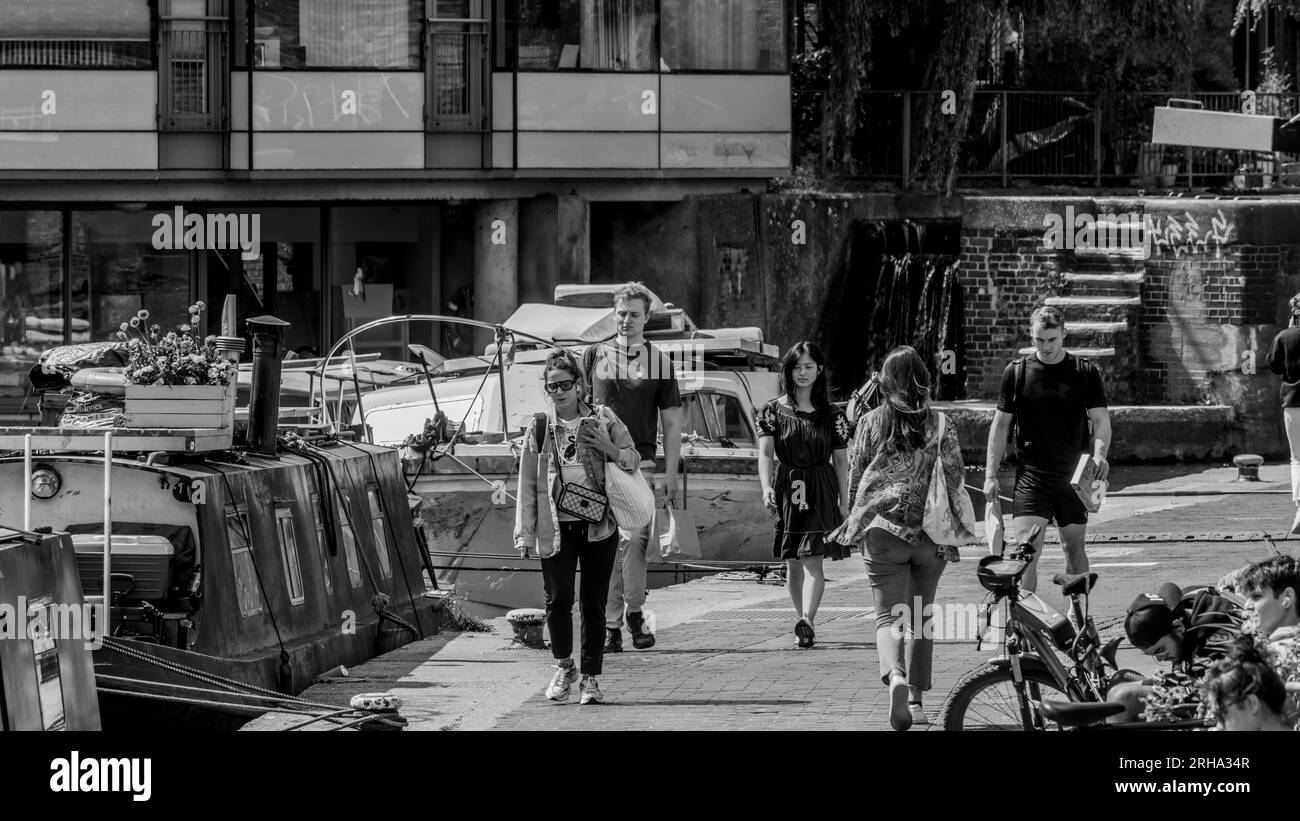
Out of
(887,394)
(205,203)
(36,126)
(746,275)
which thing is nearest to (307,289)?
(205,203)

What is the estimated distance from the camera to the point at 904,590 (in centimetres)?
922

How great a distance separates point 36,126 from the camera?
88.6 feet

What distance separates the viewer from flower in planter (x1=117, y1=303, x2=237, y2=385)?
10266 millimetres

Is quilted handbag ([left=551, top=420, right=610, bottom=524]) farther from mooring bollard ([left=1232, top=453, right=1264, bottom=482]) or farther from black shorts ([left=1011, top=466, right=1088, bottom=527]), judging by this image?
mooring bollard ([left=1232, top=453, right=1264, bottom=482])

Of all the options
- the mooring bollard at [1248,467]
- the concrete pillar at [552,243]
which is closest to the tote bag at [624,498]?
the mooring bollard at [1248,467]

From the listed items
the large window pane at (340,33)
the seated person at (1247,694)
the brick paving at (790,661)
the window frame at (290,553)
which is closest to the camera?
the seated person at (1247,694)

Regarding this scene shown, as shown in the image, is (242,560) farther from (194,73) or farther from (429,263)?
(429,263)

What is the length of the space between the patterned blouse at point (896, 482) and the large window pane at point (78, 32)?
20535 millimetres

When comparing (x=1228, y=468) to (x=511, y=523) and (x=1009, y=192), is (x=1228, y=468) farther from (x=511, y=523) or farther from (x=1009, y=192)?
(x=511, y=523)

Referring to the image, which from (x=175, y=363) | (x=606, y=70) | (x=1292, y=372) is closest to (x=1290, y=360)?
(x=1292, y=372)

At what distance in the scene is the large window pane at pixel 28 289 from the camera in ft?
94.2

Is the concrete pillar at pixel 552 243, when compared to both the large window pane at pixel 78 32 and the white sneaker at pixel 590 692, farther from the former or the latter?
the white sneaker at pixel 590 692
